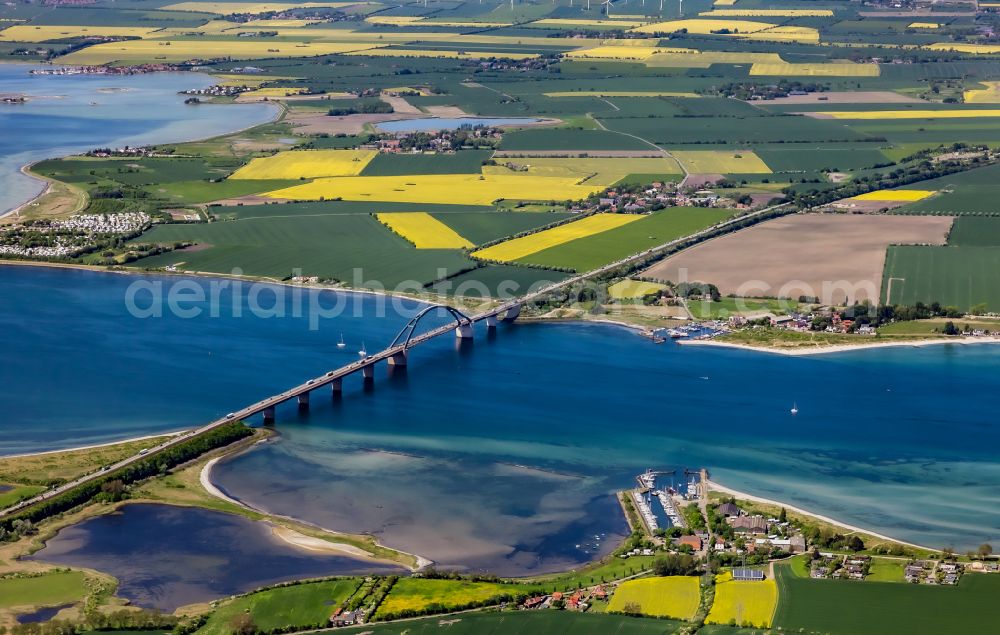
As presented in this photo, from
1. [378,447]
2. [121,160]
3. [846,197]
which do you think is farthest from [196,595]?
[121,160]

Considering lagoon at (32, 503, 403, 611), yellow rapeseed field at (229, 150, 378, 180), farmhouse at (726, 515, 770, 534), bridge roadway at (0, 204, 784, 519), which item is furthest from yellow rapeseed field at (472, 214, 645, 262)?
farmhouse at (726, 515, 770, 534)

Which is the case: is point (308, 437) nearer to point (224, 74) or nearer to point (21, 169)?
point (21, 169)

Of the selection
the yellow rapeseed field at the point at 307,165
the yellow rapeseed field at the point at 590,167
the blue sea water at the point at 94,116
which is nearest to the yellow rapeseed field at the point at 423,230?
the yellow rapeseed field at the point at 307,165

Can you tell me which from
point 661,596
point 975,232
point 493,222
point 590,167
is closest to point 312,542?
point 661,596

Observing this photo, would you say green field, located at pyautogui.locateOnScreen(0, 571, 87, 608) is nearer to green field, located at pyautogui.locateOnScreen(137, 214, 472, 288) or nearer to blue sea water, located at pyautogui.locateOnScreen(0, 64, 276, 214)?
green field, located at pyautogui.locateOnScreen(137, 214, 472, 288)

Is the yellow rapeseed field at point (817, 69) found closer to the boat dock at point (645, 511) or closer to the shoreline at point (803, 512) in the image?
the shoreline at point (803, 512)

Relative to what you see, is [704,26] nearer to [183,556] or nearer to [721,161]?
[721,161]
